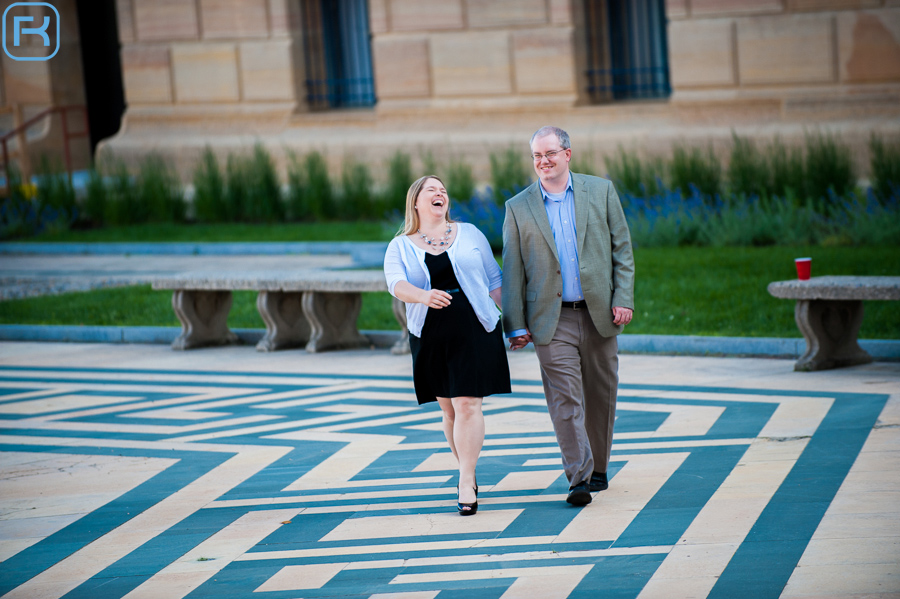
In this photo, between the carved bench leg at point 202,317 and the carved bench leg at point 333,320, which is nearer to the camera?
the carved bench leg at point 333,320

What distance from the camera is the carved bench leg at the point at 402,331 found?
10758 millimetres

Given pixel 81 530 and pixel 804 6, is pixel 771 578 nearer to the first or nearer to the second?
pixel 81 530

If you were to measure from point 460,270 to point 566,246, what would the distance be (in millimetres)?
570

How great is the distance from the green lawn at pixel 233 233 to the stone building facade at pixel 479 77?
261 centimetres

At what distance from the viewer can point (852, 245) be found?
46.3ft

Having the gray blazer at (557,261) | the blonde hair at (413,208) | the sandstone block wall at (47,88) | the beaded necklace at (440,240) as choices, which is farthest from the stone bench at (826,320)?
the sandstone block wall at (47,88)

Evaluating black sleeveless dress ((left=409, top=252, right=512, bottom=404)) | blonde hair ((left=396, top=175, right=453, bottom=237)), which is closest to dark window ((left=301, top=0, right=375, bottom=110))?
blonde hair ((left=396, top=175, right=453, bottom=237))

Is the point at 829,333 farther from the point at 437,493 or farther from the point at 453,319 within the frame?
the point at 453,319

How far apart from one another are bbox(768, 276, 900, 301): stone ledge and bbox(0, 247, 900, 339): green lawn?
99 cm

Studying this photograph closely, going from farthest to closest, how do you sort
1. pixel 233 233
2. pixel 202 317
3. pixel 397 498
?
pixel 233 233 < pixel 202 317 < pixel 397 498

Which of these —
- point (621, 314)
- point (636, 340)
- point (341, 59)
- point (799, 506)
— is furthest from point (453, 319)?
point (341, 59)

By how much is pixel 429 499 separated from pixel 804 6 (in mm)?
14889

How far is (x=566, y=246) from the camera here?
6.34 meters

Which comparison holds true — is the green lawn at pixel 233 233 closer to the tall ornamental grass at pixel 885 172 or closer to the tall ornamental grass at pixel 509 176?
the tall ornamental grass at pixel 509 176
